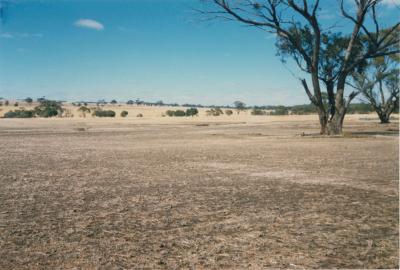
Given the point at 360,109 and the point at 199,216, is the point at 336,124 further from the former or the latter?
the point at 360,109

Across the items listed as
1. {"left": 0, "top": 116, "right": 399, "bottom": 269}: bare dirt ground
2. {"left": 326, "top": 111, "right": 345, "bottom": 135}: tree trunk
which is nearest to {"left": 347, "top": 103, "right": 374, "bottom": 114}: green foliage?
{"left": 326, "top": 111, "right": 345, "bottom": 135}: tree trunk

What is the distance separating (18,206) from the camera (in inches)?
325

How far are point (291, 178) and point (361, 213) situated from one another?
4.21m

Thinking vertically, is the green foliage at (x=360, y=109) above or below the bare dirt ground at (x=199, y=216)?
above

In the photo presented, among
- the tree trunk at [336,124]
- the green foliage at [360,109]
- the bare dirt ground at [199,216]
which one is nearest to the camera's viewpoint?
the bare dirt ground at [199,216]

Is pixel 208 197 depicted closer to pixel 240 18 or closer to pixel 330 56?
pixel 240 18

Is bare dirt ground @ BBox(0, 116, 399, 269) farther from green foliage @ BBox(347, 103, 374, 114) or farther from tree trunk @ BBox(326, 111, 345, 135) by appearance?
green foliage @ BBox(347, 103, 374, 114)

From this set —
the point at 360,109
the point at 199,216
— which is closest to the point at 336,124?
the point at 199,216

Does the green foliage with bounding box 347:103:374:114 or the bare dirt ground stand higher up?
the green foliage with bounding box 347:103:374:114

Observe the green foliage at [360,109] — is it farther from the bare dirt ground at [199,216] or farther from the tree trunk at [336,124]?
the bare dirt ground at [199,216]

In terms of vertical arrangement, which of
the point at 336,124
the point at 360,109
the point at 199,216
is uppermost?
the point at 360,109

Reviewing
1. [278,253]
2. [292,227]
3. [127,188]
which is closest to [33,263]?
[278,253]

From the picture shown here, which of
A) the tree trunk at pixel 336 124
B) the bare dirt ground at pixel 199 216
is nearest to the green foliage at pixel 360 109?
the tree trunk at pixel 336 124

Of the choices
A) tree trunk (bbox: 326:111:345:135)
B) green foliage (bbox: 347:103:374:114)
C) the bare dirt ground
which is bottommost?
the bare dirt ground
